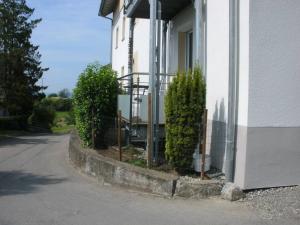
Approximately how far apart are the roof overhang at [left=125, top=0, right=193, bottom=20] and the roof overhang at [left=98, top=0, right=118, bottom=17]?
13.3 metres

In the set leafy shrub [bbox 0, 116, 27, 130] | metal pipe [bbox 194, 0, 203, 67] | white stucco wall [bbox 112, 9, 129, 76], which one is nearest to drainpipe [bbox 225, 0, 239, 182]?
metal pipe [bbox 194, 0, 203, 67]

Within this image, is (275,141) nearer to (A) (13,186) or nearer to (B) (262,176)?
(B) (262,176)

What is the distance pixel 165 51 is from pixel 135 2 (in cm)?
182

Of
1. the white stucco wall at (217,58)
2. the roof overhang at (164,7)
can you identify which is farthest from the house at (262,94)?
the roof overhang at (164,7)

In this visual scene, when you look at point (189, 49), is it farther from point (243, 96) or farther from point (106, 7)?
point (106, 7)

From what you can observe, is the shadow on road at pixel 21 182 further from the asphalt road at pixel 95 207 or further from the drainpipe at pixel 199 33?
the drainpipe at pixel 199 33

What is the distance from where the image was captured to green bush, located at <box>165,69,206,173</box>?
8.25 metres

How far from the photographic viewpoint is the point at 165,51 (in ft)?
43.1

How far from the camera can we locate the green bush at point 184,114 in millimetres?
8250

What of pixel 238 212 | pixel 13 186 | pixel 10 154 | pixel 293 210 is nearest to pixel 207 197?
pixel 238 212

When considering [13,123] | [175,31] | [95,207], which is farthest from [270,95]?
[13,123]

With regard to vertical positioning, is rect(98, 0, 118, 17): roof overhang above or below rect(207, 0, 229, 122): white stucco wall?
above

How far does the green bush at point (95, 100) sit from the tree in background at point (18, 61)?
20687 mm

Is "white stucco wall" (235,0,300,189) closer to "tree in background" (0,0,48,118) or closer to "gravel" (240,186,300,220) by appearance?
"gravel" (240,186,300,220)
